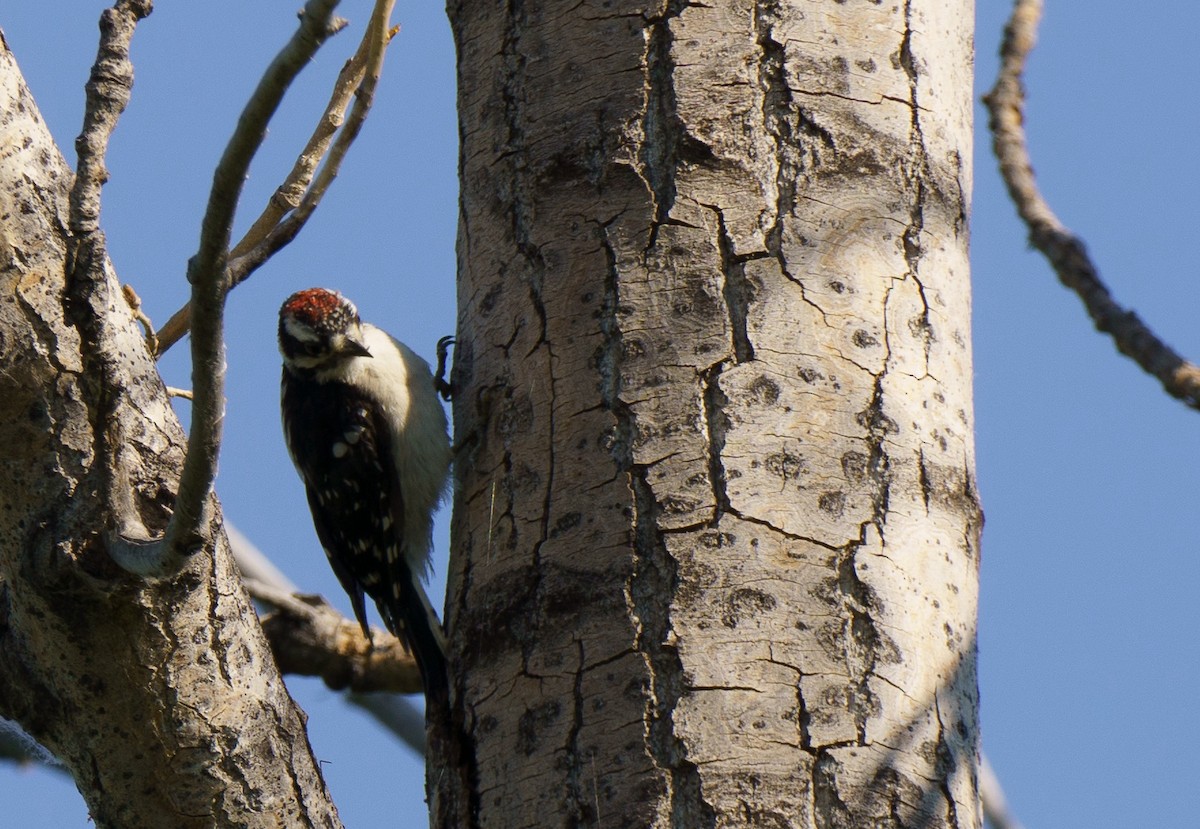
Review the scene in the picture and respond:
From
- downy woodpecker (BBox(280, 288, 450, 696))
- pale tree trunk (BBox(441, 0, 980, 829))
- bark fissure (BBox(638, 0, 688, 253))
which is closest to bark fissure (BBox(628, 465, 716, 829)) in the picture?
pale tree trunk (BBox(441, 0, 980, 829))

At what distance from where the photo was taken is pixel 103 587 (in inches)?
89.7

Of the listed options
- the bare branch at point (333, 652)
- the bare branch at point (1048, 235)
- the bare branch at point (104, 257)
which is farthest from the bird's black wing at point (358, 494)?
the bare branch at point (1048, 235)

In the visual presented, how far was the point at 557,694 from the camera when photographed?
93.0 inches

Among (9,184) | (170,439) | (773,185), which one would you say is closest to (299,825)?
(170,439)

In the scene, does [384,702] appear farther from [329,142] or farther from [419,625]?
[329,142]

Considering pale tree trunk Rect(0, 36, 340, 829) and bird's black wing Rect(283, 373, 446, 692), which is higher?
bird's black wing Rect(283, 373, 446, 692)

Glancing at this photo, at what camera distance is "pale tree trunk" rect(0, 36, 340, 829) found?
2.32 metres

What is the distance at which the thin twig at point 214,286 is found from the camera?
1696 millimetres

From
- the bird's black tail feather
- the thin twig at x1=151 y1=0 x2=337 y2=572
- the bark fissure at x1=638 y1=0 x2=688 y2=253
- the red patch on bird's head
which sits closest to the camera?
the thin twig at x1=151 y1=0 x2=337 y2=572

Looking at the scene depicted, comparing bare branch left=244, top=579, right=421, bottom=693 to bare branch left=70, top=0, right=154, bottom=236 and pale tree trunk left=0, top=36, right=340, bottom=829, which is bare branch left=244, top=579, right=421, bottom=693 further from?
bare branch left=70, top=0, right=154, bottom=236

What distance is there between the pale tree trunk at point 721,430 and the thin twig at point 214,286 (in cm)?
66

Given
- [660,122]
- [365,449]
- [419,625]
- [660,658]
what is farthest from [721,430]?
[365,449]

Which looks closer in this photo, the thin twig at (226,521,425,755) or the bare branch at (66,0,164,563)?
the bare branch at (66,0,164,563)

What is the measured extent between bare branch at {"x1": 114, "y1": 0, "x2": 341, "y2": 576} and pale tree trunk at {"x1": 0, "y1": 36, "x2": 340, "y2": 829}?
0.15m
